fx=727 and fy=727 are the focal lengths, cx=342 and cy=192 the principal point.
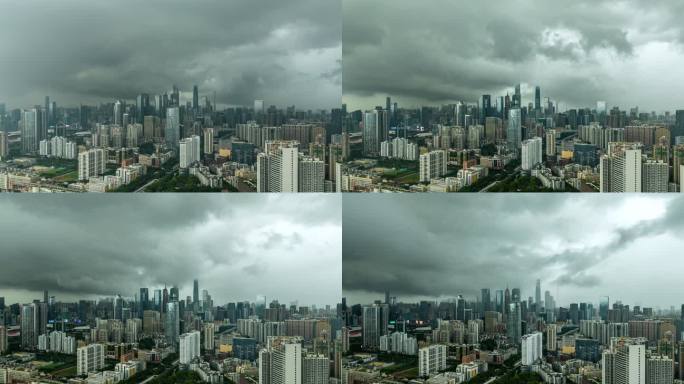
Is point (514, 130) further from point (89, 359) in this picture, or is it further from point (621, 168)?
point (89, 359)

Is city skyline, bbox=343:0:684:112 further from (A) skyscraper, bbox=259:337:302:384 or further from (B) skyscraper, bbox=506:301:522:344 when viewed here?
(A) skyscraper, bbox=259:337:302:384

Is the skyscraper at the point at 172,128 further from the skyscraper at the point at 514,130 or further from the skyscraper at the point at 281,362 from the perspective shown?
the skyscraper at the point at 514,130

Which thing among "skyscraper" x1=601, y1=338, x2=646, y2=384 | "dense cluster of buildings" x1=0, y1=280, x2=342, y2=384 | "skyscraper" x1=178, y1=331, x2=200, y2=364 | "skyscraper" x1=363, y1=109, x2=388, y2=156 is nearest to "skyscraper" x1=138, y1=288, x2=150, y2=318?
"dense cluster of buildings" x1=0, y1=280, x2=342, y2=384

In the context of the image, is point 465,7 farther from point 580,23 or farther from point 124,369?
point 124,369

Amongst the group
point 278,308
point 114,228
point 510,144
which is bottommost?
point 278,308

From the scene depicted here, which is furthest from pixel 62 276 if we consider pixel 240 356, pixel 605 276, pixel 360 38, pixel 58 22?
pixel 605 276

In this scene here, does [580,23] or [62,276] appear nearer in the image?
[580,23]

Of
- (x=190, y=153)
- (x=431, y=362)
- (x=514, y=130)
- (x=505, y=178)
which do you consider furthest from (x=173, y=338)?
(x=514, y=130)

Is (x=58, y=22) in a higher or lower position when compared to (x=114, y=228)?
higher
